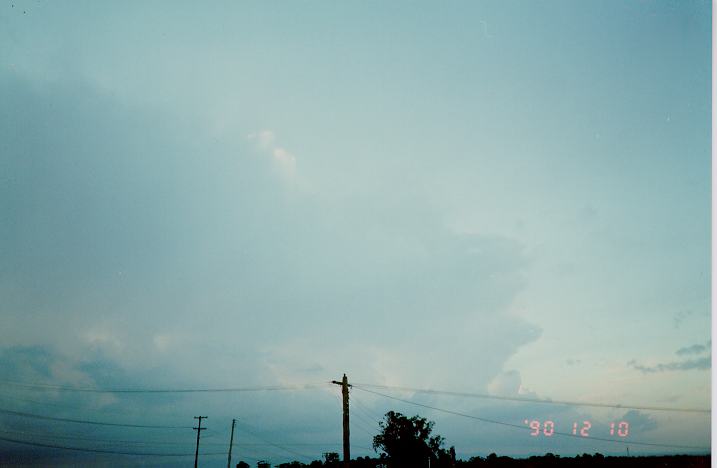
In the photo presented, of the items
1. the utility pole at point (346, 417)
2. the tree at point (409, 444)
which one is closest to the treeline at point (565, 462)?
the tree at point (409, 444)

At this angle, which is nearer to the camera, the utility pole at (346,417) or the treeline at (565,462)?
the utility pole at (346,417)

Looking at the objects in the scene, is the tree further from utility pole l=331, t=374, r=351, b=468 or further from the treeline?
utility pole l=331, t=374, r=351, b=468

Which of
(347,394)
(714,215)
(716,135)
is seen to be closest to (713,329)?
(714,215)

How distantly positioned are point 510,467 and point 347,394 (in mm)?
28482

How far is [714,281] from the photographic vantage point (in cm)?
336

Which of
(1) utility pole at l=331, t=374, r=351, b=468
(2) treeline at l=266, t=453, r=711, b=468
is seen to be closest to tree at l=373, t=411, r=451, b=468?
(2) treeline at l=266, t=453, r=711, b=468

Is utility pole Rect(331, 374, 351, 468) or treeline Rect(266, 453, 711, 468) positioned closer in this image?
utility pole Rect(331, 374, 351, 468)

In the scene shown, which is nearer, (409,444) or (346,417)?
(346,417)

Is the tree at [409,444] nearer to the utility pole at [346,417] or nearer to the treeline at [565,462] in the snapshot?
the treeline at [565,462]

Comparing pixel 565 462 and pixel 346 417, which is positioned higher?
pixel 346 417

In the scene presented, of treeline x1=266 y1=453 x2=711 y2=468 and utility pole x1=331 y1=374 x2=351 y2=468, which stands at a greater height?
utility pole x1=331 y1=374 x2=351 y2=468

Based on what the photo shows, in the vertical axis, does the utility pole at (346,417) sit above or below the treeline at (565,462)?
above

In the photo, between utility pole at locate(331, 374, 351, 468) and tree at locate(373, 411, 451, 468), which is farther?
tree at locate(373, 411, 451, 468)

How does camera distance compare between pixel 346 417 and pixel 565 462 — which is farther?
pixel 565 462
